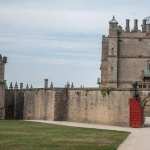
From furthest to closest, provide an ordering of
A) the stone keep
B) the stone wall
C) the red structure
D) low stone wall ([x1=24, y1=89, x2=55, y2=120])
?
1. the stone keep
2. low stone wall ([x1=24, y1=89, x2=55, y2=120])
3. the stone wall
4. the red structure

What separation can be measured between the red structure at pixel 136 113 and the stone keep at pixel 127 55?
27942 millimetres

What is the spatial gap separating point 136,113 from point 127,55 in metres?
29.6

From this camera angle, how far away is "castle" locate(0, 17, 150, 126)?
56.9 metres

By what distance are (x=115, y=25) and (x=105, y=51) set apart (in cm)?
566

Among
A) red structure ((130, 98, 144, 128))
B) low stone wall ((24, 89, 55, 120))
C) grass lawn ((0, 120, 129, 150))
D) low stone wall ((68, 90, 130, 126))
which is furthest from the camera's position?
low stone wall ((24, 89, 55, 120))

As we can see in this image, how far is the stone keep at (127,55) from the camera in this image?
83.2 metres

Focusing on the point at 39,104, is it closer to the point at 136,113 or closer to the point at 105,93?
the point at 105,93

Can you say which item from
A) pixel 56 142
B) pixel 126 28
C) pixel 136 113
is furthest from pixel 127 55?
pixel 56 142

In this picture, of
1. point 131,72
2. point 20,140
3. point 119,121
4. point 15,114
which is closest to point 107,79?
point 131,72

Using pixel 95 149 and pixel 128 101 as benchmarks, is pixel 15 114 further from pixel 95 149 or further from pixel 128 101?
pixel 95 149

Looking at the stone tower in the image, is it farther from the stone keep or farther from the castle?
the stone keep

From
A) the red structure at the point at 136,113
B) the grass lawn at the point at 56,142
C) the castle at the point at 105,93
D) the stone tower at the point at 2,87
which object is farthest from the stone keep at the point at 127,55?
the grass lawn at the point at 56,142

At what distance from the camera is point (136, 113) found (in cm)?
5475

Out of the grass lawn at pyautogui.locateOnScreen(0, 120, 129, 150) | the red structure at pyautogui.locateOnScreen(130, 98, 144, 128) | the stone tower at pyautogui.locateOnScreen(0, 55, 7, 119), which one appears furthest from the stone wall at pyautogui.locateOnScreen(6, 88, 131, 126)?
the grass lawn at pyautogui.locateOnScreen(0, 120, 129, 150)
